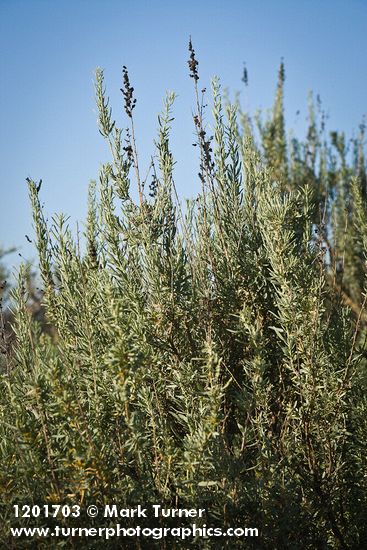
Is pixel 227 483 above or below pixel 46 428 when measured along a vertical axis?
below

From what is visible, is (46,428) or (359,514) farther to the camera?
(359,514)

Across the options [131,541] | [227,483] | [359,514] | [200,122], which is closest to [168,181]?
[200,122]

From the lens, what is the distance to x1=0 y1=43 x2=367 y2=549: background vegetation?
1811 millimetres

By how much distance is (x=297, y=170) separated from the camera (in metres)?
7.16

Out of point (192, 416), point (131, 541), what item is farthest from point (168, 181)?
point (131, 541)

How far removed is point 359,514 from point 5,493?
4.60ft

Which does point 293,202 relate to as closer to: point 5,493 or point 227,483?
point 227,483

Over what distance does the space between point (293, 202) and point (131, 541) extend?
1.57 m

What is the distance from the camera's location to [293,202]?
2.56m

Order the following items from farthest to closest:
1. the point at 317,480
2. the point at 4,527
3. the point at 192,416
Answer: the point at 317,480
the point at 192,416
the point at 4,527

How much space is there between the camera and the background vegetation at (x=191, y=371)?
1.81 meters

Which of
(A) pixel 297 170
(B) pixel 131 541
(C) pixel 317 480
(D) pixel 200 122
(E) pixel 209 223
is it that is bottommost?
(B) pixel 131 541

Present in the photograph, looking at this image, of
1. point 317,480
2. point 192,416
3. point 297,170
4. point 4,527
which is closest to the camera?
point 4,527

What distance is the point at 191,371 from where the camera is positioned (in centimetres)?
203
